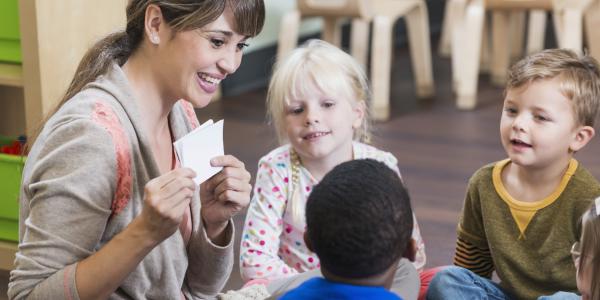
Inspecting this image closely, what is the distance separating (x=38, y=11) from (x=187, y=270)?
0.79 metres

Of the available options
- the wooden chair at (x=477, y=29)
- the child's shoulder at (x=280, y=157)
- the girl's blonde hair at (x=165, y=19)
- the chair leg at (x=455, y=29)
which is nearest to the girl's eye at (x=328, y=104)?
the child's shoulder at (x=280, y=157)

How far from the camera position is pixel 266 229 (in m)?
2.31

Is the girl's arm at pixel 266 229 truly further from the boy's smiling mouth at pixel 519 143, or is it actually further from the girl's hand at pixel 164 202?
the girl's hand at pixel 164 202

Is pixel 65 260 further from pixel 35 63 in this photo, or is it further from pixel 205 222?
pixel 35 63

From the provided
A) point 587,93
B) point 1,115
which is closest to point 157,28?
point 587,93

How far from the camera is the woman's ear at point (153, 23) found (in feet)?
5.70

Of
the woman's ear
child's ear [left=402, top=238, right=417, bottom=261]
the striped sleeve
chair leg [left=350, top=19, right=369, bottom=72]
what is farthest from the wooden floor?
child's ear [left=402, top=238, right=417, bottom=261]

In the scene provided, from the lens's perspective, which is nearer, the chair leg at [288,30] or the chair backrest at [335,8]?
the chair backrest at [335,8]

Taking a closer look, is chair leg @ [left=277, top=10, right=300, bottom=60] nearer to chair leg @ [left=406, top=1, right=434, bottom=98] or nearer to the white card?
chair leg @ [left=406, top=1, right=434, bottom=98]

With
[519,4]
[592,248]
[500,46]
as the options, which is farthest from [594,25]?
[592,248]

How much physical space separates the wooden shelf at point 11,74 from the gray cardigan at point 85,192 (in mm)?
761

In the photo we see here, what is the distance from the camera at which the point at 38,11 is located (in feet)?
7.68

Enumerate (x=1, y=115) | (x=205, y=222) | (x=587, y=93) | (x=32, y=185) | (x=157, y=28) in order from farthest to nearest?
(x=1, y=115) → (x=587, y=93) → (x=205, y=222) → (x=157, y=28) → (x=32, y=185)

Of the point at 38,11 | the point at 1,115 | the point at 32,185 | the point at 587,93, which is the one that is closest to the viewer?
the point at 32,185
